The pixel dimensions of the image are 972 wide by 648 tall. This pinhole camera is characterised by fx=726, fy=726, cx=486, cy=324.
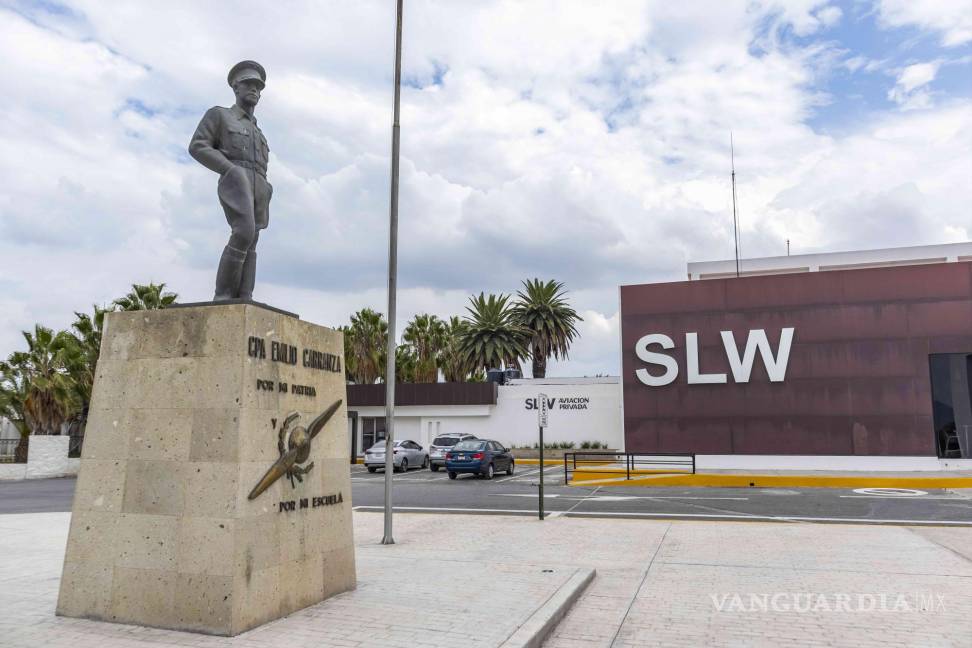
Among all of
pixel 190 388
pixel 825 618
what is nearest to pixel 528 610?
pixel 825 618

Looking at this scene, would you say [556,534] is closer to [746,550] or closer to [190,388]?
[746,550]

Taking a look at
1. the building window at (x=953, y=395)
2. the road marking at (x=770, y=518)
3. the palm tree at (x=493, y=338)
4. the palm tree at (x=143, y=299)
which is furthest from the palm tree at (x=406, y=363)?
the road marking at (x=770, y=518)

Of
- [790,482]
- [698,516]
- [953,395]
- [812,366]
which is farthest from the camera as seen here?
[812,366]

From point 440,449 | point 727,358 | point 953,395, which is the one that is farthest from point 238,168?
point 953,395

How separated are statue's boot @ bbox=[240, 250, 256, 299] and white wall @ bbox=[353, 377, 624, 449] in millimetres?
29653

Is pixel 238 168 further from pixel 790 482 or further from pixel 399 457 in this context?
pixel 399 457

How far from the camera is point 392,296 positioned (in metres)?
12.1

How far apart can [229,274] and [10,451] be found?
35.1m

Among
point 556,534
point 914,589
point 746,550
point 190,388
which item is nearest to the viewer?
point 190,388

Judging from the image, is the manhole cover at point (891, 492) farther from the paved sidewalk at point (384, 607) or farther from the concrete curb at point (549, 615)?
the concrete curb at point (549, 615)

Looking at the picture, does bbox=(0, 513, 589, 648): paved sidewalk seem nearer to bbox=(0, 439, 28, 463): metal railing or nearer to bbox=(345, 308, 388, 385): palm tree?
bbox=(0, 439, 28, 463): metal railing

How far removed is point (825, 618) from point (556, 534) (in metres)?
6.09

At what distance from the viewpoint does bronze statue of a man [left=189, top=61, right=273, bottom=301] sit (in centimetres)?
754

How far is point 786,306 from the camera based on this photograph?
2927 cm
